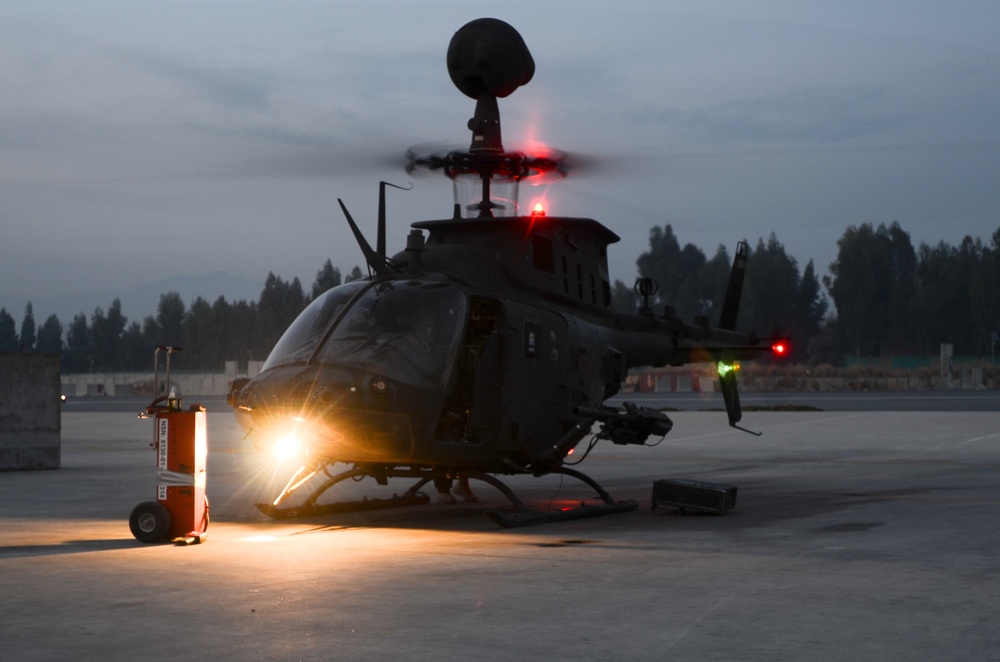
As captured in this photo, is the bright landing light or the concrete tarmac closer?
the concrete tarmac

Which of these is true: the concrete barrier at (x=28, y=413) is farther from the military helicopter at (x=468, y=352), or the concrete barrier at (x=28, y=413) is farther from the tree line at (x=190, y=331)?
the tree line at (x=190, y=331)

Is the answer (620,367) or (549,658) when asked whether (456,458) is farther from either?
(549,658)

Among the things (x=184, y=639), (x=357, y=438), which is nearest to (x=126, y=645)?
(x=184, y=639)

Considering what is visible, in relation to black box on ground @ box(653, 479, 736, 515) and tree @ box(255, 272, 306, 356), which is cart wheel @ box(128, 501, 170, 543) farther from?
tree @ box(255, 272, 306, 356)

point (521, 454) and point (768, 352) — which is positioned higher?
point (768, 352)

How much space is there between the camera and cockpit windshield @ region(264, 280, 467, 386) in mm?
11312

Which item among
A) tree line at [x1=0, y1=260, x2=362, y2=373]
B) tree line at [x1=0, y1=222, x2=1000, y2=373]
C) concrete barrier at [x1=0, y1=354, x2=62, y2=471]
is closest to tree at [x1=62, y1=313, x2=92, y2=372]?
tree line at [x1=0, y1=260, x2=362, y2=373]

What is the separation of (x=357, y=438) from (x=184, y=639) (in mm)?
5019

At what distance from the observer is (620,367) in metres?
15.6

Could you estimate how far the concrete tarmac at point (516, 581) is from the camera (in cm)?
615

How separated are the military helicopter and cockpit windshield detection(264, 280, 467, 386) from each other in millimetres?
16

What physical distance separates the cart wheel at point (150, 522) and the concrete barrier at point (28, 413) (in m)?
10.7

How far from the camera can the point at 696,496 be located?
42.9 ft

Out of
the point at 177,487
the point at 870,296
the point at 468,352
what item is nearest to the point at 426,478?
the point at 468,352
